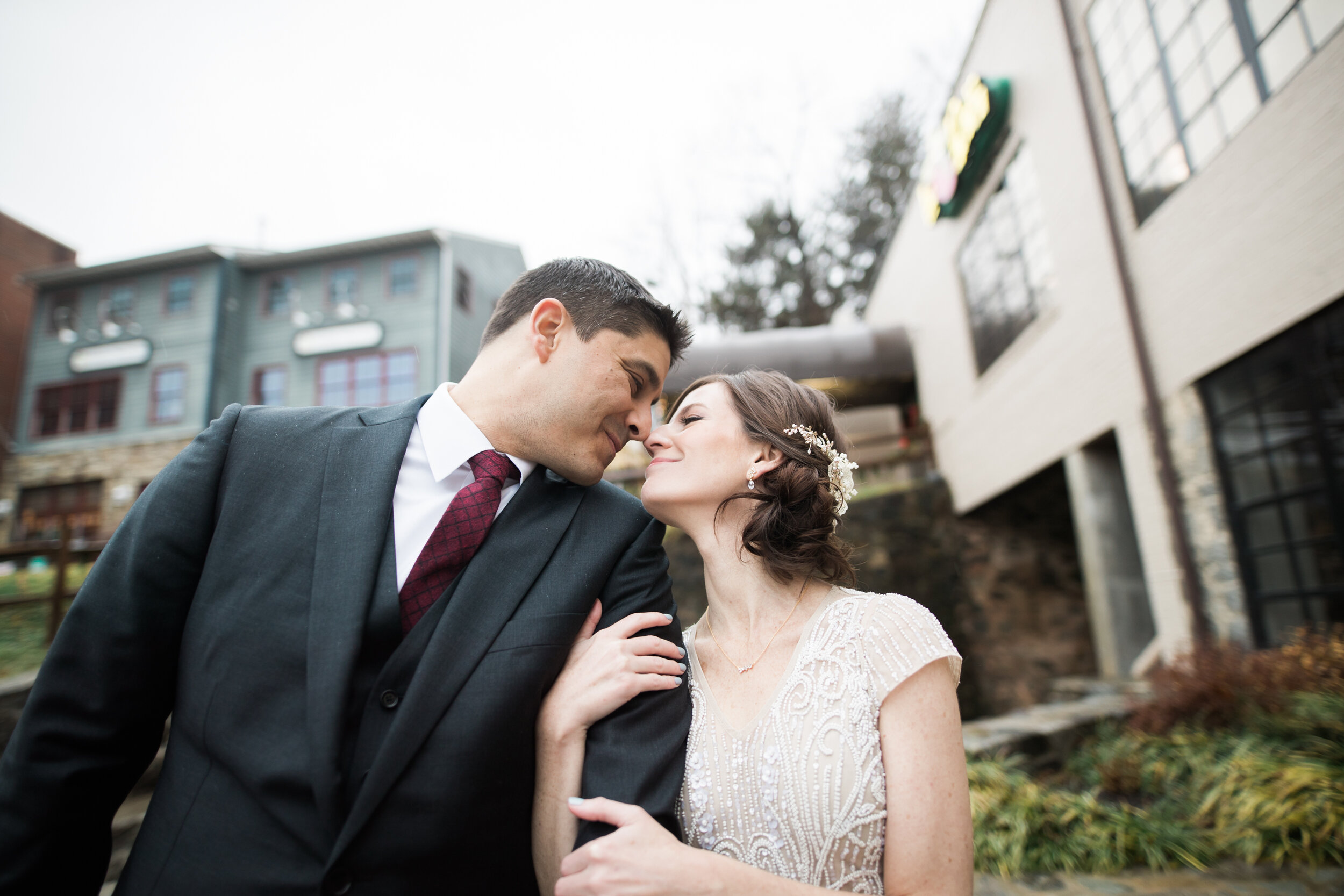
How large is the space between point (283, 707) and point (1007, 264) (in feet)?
29.2

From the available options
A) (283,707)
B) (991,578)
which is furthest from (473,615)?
(991,578)

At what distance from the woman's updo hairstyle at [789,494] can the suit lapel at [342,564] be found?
1.07 metres

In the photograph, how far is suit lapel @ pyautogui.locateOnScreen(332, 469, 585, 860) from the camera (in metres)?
1.42

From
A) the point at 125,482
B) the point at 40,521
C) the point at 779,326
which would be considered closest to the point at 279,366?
the point at 125,482

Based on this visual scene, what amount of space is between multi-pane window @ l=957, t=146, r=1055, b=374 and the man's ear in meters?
6.90

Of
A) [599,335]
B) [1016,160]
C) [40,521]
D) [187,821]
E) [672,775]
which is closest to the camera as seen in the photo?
[187,821]

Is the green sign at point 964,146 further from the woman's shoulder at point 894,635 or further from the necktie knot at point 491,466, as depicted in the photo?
the necktie knot at point 491,466

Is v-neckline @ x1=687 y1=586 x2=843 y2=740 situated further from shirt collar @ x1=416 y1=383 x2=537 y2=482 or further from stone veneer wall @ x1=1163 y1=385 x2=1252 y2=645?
stone veneer wall @ x1=1163 y1=385 x2=1252 y2=645

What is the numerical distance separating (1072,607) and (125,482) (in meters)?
17.6

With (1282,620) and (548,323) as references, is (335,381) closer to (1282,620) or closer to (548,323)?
(548,323)

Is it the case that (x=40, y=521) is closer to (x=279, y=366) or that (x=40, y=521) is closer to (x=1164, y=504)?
(x=279, y=366)

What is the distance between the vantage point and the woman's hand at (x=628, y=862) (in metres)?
1.48

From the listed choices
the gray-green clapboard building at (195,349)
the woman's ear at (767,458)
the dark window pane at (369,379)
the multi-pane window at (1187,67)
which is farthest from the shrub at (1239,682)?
the dark window pane at (369,379)

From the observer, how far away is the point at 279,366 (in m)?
15.1
